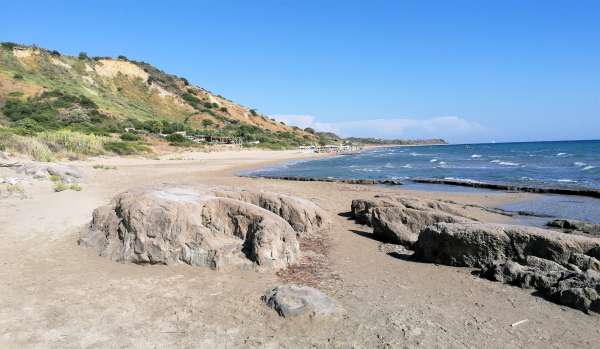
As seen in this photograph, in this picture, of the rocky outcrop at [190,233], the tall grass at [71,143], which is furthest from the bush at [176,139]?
the rocky outcrop at [190,233]

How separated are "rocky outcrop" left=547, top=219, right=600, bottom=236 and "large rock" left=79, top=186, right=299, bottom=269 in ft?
25.0

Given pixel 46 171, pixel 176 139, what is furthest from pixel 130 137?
pixel 46 171

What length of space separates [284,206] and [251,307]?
153 inches

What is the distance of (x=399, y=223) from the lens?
934cm

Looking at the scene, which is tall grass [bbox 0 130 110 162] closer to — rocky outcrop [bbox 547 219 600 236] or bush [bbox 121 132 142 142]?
bush [bbox 121 132 142 142]

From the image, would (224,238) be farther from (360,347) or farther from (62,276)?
(360,347)

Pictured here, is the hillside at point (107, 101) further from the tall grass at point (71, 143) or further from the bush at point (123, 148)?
the bush at point (123, 148)

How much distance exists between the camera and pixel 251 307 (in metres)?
5.36

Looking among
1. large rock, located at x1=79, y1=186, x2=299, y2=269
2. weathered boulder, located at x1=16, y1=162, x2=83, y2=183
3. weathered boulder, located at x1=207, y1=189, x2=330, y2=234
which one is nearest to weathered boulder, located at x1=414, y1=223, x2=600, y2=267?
large rock, located at x1=79, y1=186, x2=299, y2=269

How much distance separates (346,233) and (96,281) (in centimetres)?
515

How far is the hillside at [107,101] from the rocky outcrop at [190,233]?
31252 mm

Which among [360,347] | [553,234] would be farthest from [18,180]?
[553,234]

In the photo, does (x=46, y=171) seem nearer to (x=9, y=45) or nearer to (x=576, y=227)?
(x=576, y=227)

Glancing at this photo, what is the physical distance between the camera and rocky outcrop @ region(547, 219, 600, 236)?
10.7 meters
